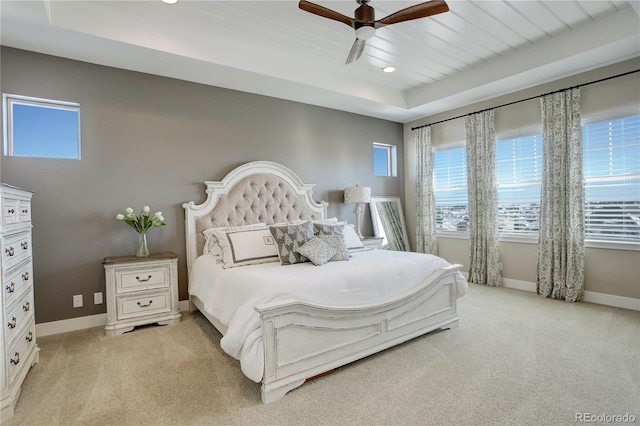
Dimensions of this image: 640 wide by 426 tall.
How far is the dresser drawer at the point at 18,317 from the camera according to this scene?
195cm

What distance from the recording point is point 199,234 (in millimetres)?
3768

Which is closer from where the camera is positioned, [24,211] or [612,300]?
[24,211]

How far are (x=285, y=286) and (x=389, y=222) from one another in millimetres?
3746

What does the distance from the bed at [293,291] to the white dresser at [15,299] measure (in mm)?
1204

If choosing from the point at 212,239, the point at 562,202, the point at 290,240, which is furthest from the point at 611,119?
the point at 212,239

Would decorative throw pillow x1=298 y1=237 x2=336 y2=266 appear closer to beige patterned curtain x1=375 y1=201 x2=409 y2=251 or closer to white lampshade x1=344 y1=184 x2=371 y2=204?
white lampshade x1=344 y1=184 x2=371 y2=204

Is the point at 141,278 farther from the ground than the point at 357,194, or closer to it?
closer to it

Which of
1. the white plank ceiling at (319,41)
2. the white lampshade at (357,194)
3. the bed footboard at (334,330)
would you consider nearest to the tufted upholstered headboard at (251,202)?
the white lampshade at (357,194)

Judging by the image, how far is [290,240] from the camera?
3.10 m

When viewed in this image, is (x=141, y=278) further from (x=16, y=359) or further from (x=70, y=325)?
(x=16, y=359)

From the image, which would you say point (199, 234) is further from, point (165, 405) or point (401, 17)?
point (401, 17)

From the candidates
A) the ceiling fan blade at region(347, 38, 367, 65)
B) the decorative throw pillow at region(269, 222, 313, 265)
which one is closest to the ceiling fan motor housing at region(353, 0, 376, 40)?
the ceiling fan blade at region(347, 38, 367, 65)

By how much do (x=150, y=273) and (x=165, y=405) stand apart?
5.05ft

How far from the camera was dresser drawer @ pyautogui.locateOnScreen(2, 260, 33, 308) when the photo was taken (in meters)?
1.96
